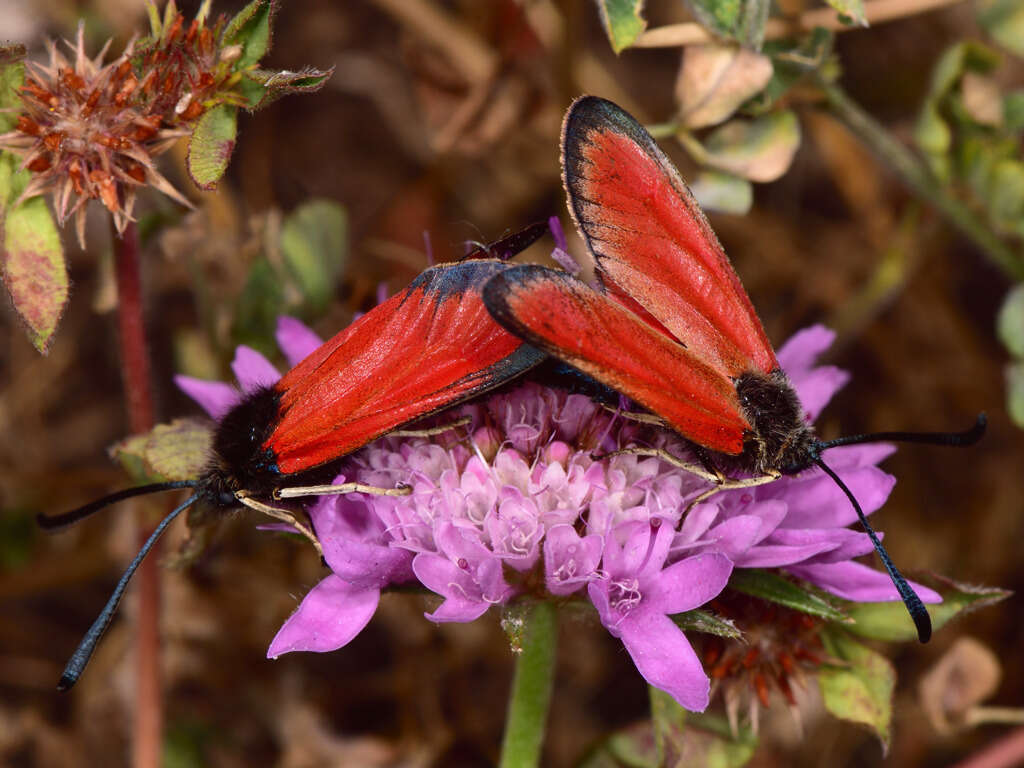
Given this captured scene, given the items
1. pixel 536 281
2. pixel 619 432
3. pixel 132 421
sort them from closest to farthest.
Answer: pixel 536 281, pixel 619 432, pixel 132 421

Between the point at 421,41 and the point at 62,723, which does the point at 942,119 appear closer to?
the point at 421,41

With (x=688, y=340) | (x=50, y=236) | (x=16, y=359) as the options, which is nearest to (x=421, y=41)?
(x=16, y=359)

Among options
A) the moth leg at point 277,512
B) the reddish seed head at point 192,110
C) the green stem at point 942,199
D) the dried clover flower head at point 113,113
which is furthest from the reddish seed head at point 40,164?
the green stem at point 942,199

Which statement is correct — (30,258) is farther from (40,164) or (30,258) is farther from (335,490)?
(335,490)

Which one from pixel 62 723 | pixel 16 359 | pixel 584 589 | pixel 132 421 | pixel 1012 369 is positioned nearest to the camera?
pixel 584 589

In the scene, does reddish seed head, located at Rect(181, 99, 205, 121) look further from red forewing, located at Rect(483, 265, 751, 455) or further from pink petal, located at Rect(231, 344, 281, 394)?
red forewing, located at Rect(483, 265, 751, 455)

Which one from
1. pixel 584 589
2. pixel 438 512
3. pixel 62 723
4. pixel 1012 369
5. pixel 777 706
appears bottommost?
pixel 777 706

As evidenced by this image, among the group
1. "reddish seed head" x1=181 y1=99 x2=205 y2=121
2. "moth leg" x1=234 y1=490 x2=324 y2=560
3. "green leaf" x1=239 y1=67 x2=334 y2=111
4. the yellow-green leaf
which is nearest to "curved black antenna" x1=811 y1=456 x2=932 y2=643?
"moth leg" x1=234 y1=490 x2=324 y2=560

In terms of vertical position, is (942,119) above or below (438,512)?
below
